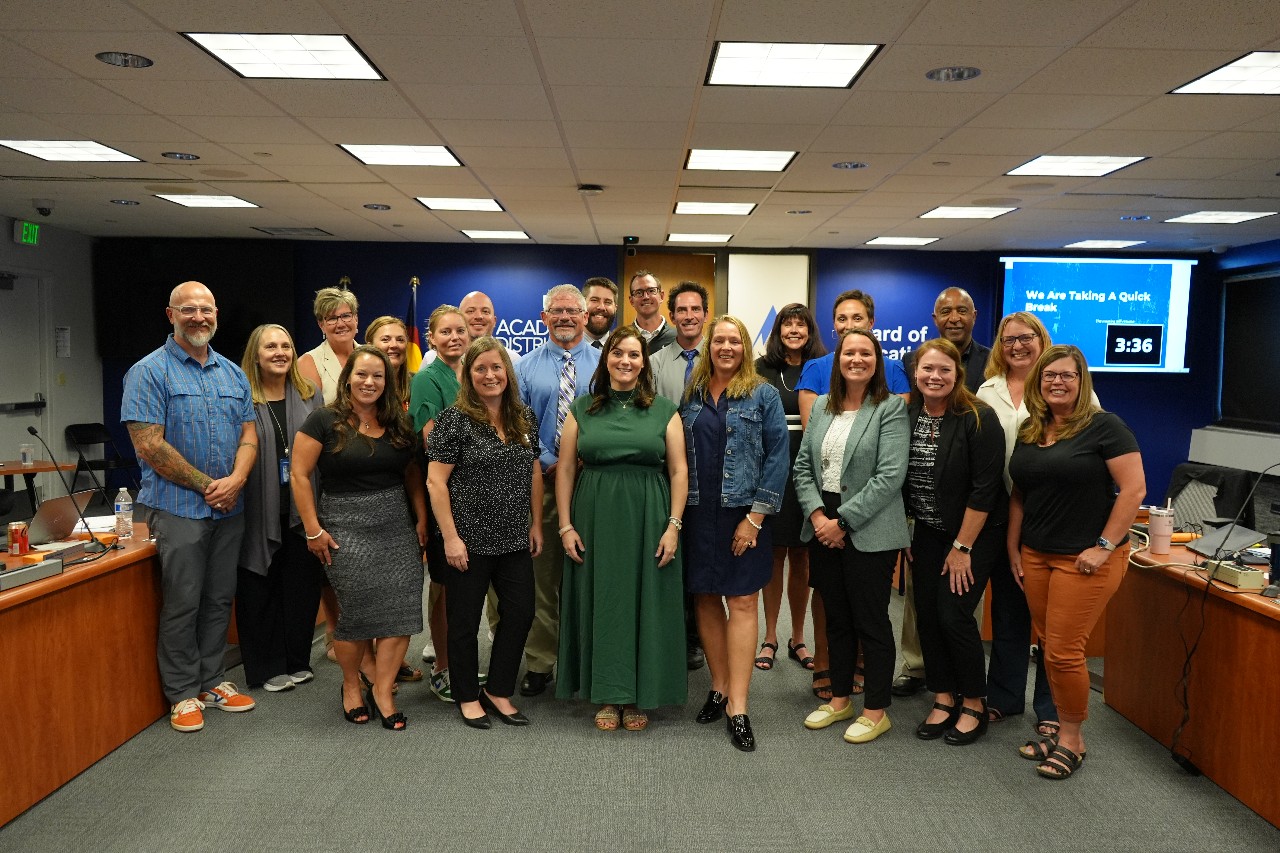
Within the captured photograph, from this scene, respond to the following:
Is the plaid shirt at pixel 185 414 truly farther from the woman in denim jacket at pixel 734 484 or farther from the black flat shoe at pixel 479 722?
the woman in denim jacket at pixel 734 484

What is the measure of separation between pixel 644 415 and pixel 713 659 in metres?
1.10

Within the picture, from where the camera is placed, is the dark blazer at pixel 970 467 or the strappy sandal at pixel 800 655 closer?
the dark blazer at pixel 970 467

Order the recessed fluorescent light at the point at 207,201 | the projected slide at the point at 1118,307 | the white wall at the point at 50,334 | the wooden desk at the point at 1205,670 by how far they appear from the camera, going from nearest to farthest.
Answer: the wooden desk at the point at 1205,670
the recessed fluorescent light at the point at 207,201
the white wall at the point at 50,334
the projected slide at the point at 1118,307

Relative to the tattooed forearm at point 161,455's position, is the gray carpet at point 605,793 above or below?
below

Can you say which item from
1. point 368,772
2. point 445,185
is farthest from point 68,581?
point 445,185

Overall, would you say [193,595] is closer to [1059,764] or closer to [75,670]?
[75,670]

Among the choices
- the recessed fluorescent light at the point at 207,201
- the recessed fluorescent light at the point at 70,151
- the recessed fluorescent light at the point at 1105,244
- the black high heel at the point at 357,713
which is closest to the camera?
the black high heel at the point at 357,713

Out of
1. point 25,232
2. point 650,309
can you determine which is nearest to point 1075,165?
point 650,309

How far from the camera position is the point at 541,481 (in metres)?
3.52

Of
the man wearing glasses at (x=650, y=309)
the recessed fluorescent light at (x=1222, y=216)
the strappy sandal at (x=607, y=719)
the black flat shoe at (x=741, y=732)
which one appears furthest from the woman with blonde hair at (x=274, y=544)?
the recessed fluorescent light at (x=1222, y=216)

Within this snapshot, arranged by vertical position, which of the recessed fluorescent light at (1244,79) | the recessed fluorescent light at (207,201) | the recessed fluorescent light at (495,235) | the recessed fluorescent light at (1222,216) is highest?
the recessed fluorescent light at (1222,216)

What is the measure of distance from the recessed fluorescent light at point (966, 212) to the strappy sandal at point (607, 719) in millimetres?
5650

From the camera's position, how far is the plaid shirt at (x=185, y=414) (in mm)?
3307

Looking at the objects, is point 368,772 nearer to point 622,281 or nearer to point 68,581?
point 68,581
